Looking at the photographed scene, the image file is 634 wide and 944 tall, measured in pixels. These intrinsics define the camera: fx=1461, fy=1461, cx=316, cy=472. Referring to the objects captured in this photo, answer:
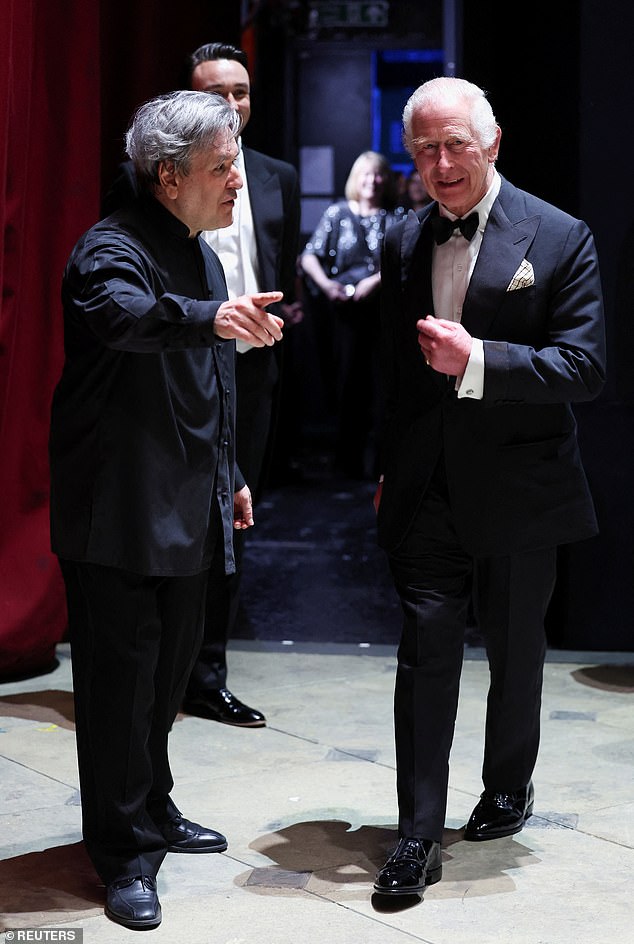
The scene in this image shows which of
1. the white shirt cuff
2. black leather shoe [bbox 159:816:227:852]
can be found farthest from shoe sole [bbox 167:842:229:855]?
the white shirt cuff

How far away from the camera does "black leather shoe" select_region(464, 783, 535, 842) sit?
313 centimetres

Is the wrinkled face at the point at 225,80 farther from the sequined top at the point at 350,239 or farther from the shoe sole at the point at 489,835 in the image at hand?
the sequined top at the point at 350,239

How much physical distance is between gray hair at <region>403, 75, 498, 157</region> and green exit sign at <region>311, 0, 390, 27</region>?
864 centimetres

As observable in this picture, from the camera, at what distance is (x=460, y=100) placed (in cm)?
279

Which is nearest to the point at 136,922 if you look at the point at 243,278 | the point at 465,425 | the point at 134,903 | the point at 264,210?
the point at 134,903

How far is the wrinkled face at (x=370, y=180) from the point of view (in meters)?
7.77

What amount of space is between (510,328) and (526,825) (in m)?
1.12

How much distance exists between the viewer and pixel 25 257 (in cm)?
447

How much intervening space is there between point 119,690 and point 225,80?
1.98 metres

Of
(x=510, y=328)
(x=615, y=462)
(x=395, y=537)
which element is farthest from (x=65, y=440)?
(x=615, y=462)

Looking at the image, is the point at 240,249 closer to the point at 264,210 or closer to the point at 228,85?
the point at 264,210

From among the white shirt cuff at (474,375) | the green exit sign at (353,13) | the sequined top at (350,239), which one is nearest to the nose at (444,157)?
the white shirt cuff at (474,375)

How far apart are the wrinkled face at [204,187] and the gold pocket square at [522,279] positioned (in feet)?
1.86

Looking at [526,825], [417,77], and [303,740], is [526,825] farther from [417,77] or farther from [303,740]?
[417,77]
